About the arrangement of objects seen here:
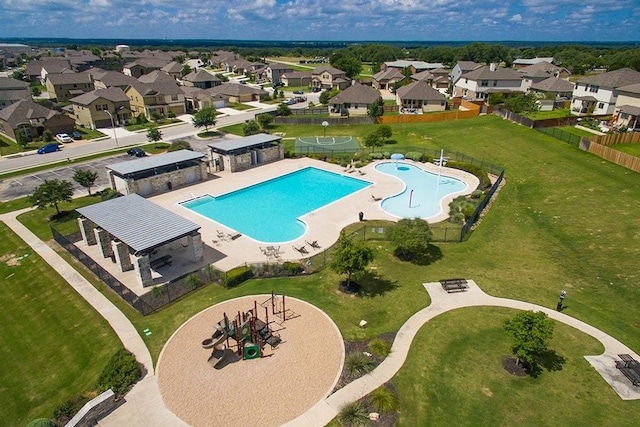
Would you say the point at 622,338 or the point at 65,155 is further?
the point at 65,155

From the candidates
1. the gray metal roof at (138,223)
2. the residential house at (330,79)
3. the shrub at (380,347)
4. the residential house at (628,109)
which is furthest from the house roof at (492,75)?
the shrub at (380,347)

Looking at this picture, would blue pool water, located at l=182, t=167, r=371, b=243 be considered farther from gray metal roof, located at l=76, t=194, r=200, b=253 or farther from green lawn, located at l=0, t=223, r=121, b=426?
green lawn, located at l=0, t=223, r=121, b=426

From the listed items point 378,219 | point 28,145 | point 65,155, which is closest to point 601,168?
point 378,219

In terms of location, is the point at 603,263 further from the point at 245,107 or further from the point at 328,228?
the point at 245,107

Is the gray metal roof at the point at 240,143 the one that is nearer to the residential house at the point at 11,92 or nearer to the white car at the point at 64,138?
the white car at the point at 64,138

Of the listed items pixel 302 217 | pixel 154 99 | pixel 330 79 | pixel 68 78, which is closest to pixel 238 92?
pixel 154 99

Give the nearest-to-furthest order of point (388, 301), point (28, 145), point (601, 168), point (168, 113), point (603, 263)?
1. point (388, 301)
2. point (603, 263)
3. point (601, 168)
4. point (28, 145)
5. point (168, 113)
